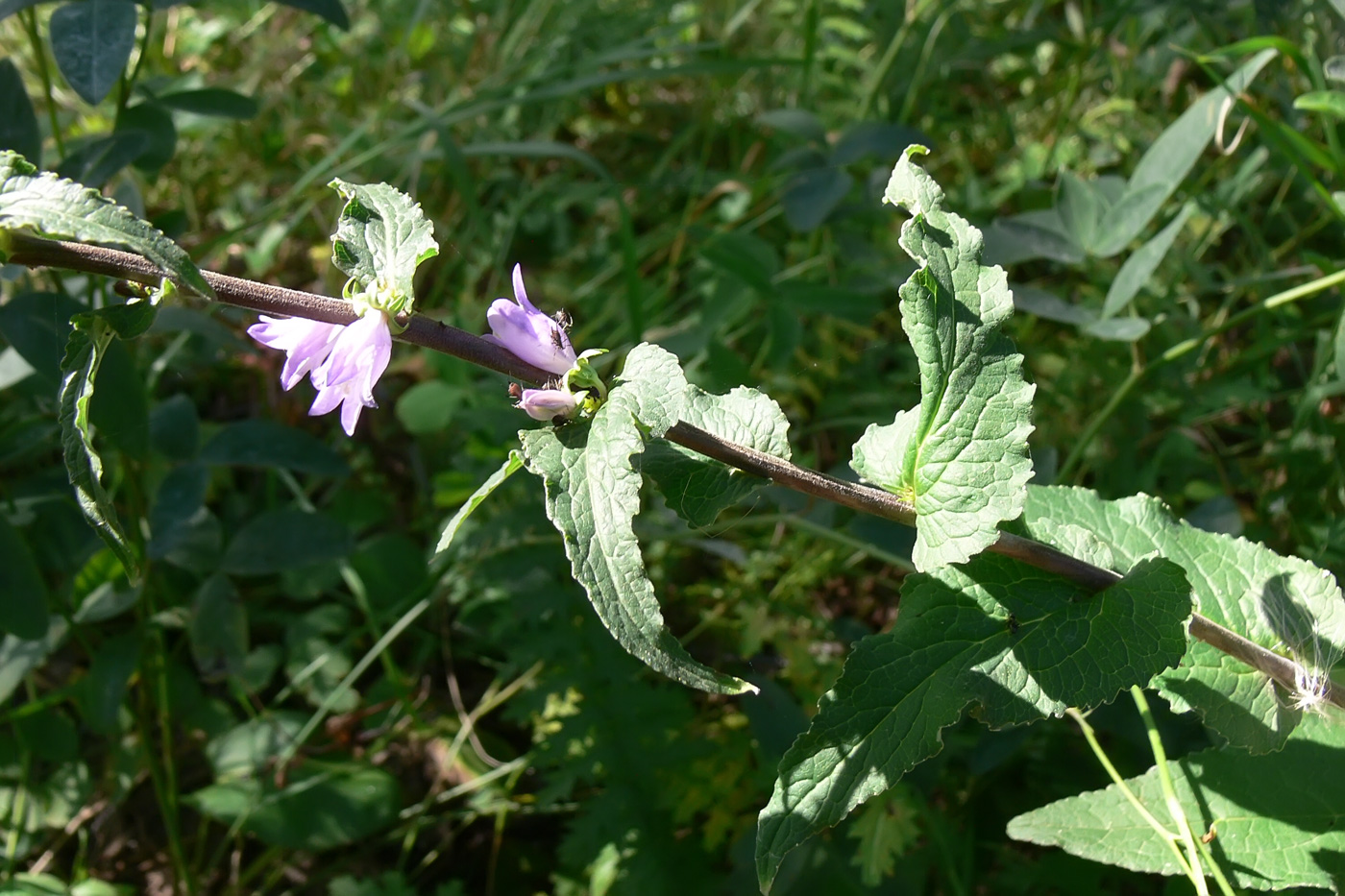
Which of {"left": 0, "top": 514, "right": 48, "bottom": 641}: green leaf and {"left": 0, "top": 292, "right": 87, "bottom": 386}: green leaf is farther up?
{"left": 0, "top": 292, "right": 87, "bottom": 386}: green leaf

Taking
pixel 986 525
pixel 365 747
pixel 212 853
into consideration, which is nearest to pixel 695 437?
pixel 986 525

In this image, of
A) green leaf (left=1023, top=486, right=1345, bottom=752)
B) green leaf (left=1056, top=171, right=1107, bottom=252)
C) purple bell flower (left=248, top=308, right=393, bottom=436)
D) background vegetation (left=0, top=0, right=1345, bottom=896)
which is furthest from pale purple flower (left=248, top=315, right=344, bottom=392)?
green leaf (left=1056, top=171, right=1107, bottom=252)

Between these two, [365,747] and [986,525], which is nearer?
[986,525]

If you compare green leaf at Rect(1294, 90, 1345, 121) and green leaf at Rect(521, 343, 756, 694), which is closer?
green leaf at Rect(521, 343, 756, 694)

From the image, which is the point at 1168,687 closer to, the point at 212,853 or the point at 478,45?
the point at 212,853

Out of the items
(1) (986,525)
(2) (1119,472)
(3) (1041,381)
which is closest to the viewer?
(1) (986,525)

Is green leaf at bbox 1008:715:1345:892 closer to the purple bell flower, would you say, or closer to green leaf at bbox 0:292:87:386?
the purple bell flower
